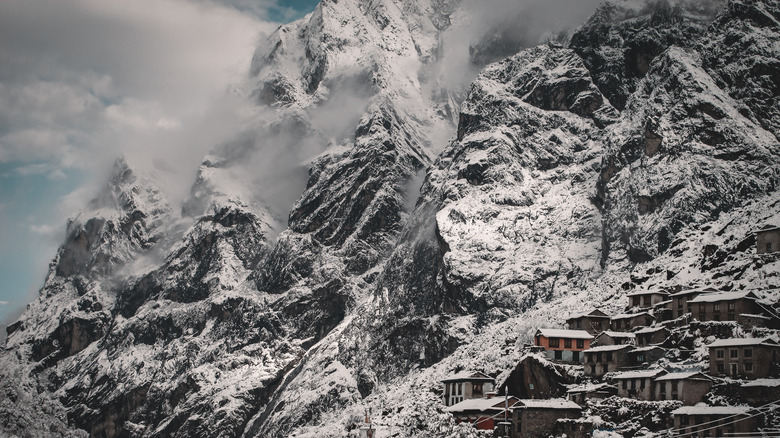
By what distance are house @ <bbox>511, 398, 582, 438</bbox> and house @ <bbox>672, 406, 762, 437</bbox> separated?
16079mm

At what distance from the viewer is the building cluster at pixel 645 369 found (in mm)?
125438

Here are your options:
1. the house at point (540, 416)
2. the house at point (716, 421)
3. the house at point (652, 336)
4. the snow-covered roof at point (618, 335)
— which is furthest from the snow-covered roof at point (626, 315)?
the house at point (716, 421)

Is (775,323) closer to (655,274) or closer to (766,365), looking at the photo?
(766,365)

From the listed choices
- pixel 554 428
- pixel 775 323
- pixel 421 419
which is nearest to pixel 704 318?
pixel 775 323

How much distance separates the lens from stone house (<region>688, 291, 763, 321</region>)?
147375 millimetres

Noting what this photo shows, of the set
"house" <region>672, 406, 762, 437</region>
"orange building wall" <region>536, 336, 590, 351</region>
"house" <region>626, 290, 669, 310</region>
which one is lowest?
"house" <region>672, 406, 762, 437</region>

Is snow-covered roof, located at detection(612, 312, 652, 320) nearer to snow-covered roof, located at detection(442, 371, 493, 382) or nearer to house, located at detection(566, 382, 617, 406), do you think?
snow-covered roof, located at detection(442, 371, 493, 382)

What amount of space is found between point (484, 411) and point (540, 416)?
14.7 metres

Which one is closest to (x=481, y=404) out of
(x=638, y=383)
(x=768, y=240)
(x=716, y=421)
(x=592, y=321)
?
(x=638, y=383)

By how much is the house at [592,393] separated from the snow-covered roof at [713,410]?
16.7m

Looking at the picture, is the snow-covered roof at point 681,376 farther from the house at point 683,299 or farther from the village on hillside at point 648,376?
the house at point 683,299

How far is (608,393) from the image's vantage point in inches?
5527

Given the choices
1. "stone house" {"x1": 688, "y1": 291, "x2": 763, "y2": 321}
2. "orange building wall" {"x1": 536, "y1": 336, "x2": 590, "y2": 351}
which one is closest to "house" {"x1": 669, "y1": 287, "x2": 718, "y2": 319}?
"stone house" {"x1": 688, "y1": 291, "x2": 763, "y2": 321}

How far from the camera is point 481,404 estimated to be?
15188 cm
